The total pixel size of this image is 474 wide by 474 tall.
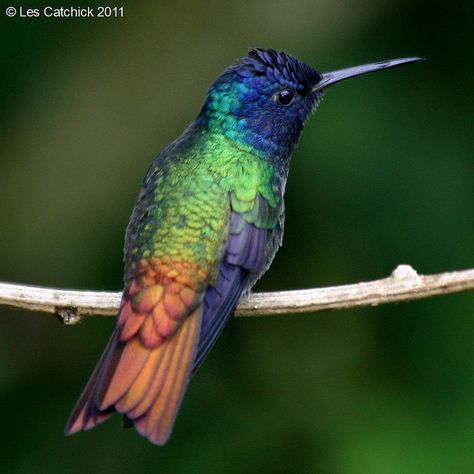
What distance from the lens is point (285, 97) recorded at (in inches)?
174

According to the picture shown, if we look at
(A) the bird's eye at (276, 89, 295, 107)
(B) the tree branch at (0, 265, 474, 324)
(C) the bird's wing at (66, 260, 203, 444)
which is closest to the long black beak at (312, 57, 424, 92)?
(A) the bird's eye at (276, 89, 295, 107)

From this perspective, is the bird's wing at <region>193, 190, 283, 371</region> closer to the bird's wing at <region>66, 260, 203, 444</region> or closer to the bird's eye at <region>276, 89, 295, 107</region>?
the bird's wing at <region>66, 260, 203, 444</region>

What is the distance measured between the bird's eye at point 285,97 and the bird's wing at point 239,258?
46 cm

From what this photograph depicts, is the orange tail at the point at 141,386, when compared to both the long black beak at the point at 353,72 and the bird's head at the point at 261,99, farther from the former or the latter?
the long black beak at the point at 353,72

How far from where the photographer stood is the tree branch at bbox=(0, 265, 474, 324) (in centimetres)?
386

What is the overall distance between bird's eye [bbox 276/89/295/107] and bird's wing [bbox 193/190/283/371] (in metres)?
0.46

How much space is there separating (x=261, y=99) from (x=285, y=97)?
0.44 feet

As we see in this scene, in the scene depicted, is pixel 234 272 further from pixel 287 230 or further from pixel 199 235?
pixel 287 230

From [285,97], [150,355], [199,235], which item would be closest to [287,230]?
[285,97]

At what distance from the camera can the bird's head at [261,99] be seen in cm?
429

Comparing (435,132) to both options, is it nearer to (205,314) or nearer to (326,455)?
(326,455)

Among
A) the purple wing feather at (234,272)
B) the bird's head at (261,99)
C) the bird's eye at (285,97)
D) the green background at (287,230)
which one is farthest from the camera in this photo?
the green background at (287,230)

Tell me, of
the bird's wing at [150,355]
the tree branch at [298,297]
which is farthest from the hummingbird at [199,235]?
the tree branch at [298,297]

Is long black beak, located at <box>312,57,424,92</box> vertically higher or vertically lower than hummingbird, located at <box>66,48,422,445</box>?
higher
